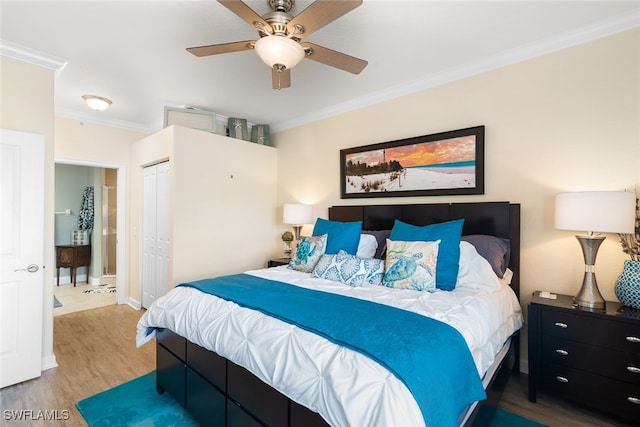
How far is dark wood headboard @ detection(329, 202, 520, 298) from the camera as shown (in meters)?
2.53

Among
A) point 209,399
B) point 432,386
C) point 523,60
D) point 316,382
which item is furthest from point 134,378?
point 523,60

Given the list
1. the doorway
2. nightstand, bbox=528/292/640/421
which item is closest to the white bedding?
nightstand, bbox=528/292/640/421

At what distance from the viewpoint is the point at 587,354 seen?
1.95 metres

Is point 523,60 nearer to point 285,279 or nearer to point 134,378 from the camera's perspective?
point 285,279

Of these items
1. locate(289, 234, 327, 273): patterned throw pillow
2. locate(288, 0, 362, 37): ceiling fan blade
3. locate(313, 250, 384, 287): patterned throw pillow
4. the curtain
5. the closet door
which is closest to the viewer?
locate(288, 0, 362, 37): ceiling fan blade

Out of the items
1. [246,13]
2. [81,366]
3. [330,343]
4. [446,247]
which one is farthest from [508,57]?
[81,366]

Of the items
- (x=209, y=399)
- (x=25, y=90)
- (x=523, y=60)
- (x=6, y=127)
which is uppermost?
(x=523, y=60)

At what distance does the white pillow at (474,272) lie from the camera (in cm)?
215

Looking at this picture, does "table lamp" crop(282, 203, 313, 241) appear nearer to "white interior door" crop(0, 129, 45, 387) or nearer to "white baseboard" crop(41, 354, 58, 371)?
"white interior door" crop(0, 129, 45, 387)

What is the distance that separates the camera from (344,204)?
378 cm

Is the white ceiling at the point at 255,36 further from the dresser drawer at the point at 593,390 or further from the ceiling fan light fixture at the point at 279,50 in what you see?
the dresser drawer at the point at 593,390

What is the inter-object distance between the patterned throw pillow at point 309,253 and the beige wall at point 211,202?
144 centimetres

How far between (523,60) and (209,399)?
134 inches

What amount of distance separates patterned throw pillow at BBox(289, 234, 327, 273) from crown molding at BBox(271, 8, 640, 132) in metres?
1.73
